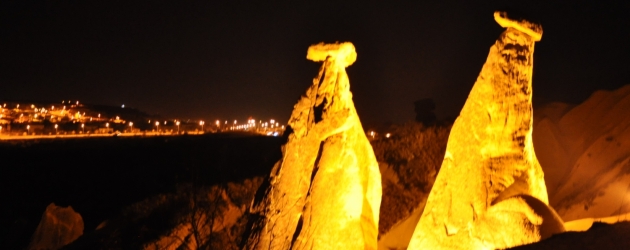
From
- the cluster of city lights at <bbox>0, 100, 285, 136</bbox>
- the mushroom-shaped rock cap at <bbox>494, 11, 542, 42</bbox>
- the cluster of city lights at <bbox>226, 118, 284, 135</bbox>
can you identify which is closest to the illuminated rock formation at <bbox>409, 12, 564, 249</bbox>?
the mushroom-shaped rock cap at <bbox>494, 11, 542, 42</bbox>

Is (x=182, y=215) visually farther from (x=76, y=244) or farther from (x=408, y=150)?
(x=408, y=150)

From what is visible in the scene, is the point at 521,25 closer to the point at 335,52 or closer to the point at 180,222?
the point at 335,52

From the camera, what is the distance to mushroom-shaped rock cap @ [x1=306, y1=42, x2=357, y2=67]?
613cm

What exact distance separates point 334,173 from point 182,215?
33.7 feet

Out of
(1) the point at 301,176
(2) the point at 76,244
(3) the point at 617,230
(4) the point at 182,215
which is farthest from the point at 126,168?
(3) the point at 617,230

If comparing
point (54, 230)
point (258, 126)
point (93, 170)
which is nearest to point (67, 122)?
point (93, 170)

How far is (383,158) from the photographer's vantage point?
44.4 ft

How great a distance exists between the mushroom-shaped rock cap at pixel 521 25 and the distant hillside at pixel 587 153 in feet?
15.3

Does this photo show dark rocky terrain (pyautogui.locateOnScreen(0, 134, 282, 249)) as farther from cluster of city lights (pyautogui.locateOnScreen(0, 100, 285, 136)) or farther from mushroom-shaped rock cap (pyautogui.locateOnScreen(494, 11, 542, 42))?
mushroom-shaped rock cap (pyautogui.locateOnScreen(494, 11, 542, 42))

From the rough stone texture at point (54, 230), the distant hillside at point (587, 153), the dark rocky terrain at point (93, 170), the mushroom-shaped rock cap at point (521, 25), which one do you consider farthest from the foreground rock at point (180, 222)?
the dark rocky terrain at point (93, 170)

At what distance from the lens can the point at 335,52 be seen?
6.13m

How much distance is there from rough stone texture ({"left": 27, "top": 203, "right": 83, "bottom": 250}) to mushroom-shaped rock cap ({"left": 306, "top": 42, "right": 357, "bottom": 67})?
14.9 meters

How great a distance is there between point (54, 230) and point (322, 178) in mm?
15076

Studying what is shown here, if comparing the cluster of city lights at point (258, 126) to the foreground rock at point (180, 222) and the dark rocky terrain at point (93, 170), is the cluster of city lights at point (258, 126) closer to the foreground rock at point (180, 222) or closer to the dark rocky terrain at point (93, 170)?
the dark rocky terrain at point (93, 170)
